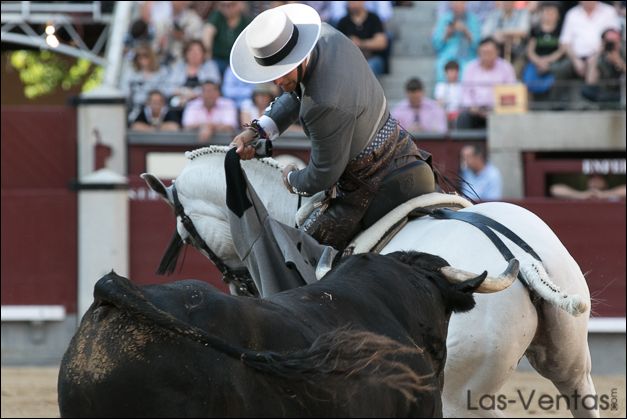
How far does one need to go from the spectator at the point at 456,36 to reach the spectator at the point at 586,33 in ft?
2.54

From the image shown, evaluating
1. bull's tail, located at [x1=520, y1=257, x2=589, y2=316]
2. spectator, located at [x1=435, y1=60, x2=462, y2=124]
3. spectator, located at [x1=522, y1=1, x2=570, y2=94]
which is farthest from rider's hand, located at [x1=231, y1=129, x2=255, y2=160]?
spectator, located at [x1=522, y1=1, x2=570, y2=94]

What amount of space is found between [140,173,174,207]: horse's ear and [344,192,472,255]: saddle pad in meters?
1.04

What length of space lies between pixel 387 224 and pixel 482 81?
6.66 m

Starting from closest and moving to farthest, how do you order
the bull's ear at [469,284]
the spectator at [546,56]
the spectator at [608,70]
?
the bull's ear at [469,284] → the spectator at [608,70] → the spectator at [546,56]

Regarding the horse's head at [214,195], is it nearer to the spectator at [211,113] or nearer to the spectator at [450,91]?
the spectator at [211,113]

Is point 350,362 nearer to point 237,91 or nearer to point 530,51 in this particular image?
point 237,91

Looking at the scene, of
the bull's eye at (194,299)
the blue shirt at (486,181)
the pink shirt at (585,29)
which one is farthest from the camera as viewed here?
the pink shirt at (585,29)

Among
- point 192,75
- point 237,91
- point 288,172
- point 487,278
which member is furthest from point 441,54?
point 487,278

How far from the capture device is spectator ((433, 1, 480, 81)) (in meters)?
11.8

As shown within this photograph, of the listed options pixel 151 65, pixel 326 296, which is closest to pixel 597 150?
pixel 151 65

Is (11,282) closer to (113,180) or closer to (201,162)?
(113,180)

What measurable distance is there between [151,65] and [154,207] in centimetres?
163

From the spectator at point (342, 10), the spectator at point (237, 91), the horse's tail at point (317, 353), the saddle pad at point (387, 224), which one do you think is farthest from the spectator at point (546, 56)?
the horse's tail at point (317, 353)

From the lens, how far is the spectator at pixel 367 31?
11852mm
